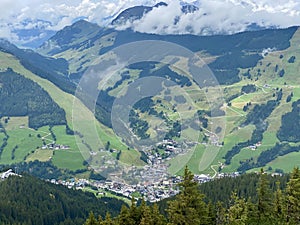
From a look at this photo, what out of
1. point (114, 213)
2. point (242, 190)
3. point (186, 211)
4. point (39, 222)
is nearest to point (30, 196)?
point (39, 222)

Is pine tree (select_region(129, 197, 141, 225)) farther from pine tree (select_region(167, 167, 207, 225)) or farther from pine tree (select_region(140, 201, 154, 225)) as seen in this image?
pine tree (select_region(167, 167, 207, 225))

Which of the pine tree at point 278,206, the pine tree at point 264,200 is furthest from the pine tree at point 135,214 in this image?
the pine tree at point 278,206

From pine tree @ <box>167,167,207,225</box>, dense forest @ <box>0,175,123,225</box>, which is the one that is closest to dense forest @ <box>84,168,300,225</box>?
pine tree @ <box>167,167,207,225</box>

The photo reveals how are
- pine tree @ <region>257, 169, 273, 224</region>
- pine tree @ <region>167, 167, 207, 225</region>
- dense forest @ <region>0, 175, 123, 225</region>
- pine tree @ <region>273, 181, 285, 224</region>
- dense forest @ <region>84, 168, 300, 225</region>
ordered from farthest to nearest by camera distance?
dense forest @ <region>0, 175, 123, 225</region> < pine tree @ <region>257, 169, 273, 224</region> < pine tree @ <region>273, 181, 285, 224</region> < dense forest @ <region>84, 168, 300, 225</region> < pine tree @ <region>167, 167, 207, 225</region>

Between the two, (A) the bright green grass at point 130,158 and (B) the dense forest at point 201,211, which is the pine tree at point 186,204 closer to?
(B) the dense forest at point 201,211

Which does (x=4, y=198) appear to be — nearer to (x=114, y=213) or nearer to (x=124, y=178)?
(x=114, y=213)

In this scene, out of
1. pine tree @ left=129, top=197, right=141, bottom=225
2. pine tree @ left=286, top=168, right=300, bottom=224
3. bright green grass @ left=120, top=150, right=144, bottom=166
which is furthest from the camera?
bright green grass @ left=120, top=150, right=144, bottom=166
